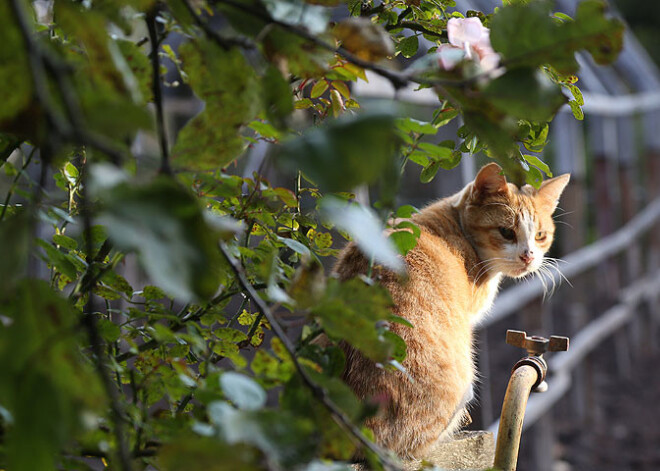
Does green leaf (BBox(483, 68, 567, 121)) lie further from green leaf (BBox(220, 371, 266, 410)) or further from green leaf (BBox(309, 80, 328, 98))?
green leaf (BBox(309, 80, 328, 98))

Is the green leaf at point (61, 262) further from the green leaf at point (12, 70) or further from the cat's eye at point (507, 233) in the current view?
the cat's eye at point (507, 233)

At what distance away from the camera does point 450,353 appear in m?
1.02

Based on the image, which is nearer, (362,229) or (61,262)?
(362,229)

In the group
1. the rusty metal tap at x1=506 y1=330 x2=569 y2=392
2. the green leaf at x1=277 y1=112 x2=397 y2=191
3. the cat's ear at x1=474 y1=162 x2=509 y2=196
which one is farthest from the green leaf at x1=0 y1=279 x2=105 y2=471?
the cat's ear at x1=474 y1=162 x2=509 y2=196

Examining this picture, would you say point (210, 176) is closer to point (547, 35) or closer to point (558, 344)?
point (547, 35)

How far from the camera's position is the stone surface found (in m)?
0.86


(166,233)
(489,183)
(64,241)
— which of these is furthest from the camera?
(489,183)

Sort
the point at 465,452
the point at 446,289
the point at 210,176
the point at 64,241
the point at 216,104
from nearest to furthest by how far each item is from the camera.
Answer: the point at 216,104, the point at 210,176, the point at 64,241, the point at 465,452, the point at 446,289

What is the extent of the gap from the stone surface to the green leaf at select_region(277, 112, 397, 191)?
64cm

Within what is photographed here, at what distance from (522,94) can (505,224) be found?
1083 millimetres

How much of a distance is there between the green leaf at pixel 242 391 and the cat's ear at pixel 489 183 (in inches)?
36.0

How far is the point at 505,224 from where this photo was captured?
54.0 inches

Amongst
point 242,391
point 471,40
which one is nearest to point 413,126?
point 471,40

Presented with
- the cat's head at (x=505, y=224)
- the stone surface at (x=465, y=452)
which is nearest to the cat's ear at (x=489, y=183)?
the cat's head at (x=505, y=224)
